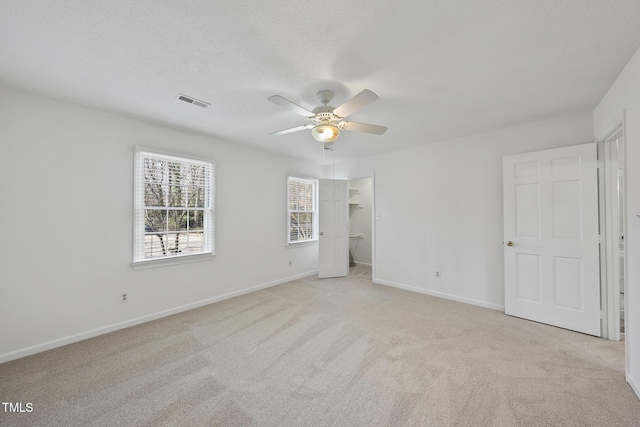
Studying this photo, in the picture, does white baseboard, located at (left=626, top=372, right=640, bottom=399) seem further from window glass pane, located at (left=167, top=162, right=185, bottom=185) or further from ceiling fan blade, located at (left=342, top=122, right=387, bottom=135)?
window glass pane, located at (left=167, top=162, right=185, bottom=185)

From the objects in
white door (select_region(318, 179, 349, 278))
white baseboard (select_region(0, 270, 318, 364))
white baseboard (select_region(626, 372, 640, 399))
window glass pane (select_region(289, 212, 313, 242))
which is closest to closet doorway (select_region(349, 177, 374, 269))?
white door (select_region(318, 179, 349, 278))

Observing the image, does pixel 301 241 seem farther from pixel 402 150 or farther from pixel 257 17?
pixel 257 17

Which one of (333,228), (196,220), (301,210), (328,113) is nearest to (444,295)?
(333,228)

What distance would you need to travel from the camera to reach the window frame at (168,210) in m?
3.04

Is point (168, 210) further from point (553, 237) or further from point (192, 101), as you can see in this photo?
point (553, 237)

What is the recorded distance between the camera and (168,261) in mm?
3301

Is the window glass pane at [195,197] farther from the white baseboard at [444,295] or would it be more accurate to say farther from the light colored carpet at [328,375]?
the white baseboard at [444,295]

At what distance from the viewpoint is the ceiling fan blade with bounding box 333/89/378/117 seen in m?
1.86

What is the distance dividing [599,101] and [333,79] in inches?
114

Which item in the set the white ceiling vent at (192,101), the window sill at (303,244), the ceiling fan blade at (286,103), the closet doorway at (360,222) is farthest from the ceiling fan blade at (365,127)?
the closet doorway at (360,222)

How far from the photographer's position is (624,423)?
1.57m

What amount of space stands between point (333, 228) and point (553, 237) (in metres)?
3.41

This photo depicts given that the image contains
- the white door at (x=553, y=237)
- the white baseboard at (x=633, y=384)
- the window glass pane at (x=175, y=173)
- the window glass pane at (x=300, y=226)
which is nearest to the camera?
the white baseboard at (x=633, y=384)

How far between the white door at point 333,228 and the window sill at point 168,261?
2213mm
